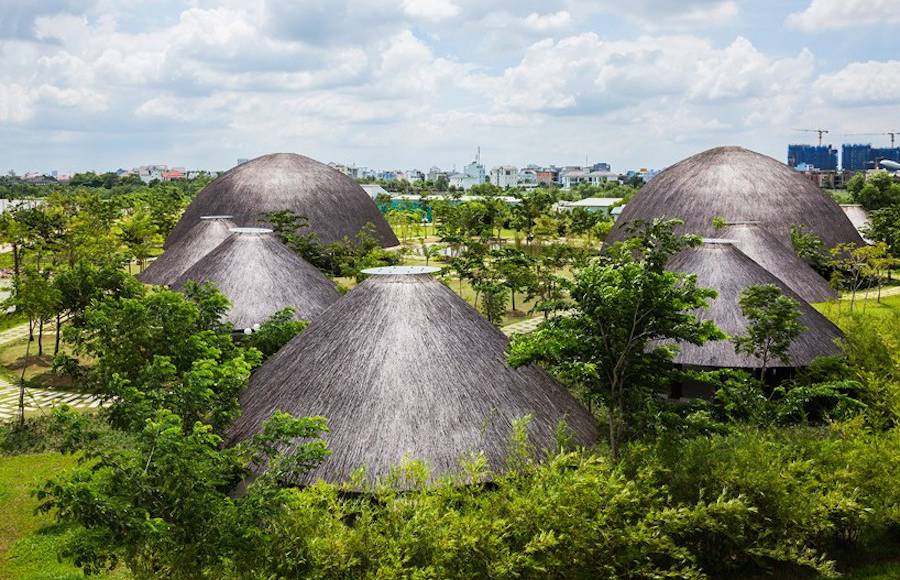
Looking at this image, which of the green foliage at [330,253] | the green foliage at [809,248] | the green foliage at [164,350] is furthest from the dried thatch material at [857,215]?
the green foliage at [164,350]

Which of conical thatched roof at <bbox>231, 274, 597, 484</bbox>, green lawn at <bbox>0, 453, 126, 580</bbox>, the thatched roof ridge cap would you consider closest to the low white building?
the thatched roof ridge cap

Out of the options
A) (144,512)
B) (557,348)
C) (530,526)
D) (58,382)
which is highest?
(557,348)

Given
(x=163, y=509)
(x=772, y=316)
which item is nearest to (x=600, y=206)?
(x=772, y=316)

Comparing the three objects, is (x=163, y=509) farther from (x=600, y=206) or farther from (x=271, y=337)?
(x=600, y=206)

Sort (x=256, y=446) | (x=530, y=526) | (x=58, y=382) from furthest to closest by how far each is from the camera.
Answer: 1. (x=58, y=382)
2. (x=256, y=446)
3. (x=530, y=526)

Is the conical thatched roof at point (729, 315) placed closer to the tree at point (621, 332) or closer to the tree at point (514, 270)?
the tree at point (514, 270)

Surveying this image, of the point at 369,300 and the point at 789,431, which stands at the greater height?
the point at 369,300

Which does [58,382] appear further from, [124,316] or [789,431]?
[789,431]

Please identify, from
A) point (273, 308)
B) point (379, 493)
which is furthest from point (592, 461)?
point (273, 308)
